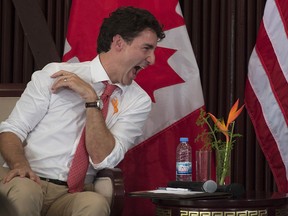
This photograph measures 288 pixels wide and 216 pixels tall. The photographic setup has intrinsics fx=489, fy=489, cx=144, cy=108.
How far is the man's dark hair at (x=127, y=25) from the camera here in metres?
2.34

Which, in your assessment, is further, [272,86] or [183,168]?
[272,86]

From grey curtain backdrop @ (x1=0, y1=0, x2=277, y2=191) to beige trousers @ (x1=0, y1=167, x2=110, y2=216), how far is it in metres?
1.14

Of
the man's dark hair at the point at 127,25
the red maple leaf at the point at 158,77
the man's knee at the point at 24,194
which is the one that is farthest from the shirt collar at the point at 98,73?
the man's knee at the point at 24,194

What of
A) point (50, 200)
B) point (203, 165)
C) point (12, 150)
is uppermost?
point (12, 150)

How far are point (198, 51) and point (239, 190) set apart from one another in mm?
1355

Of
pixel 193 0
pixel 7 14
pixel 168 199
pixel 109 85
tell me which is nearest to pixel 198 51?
pixel 193 0

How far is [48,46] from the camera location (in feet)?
9.86

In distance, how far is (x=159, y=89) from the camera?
2.84 m

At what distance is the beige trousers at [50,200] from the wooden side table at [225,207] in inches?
10.1

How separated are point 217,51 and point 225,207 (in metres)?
1.46

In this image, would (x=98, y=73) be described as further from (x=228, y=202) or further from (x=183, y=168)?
(x=228, y=202)

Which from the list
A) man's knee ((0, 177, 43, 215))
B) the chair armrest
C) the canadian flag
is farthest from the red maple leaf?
man's knee ((0, 177, 43, 215))

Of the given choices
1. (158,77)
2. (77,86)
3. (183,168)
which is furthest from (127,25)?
(183,168)

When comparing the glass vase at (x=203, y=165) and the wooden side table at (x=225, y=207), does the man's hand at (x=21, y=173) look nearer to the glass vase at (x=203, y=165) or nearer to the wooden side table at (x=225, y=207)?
the wooden side table at (x=225, y=207)
